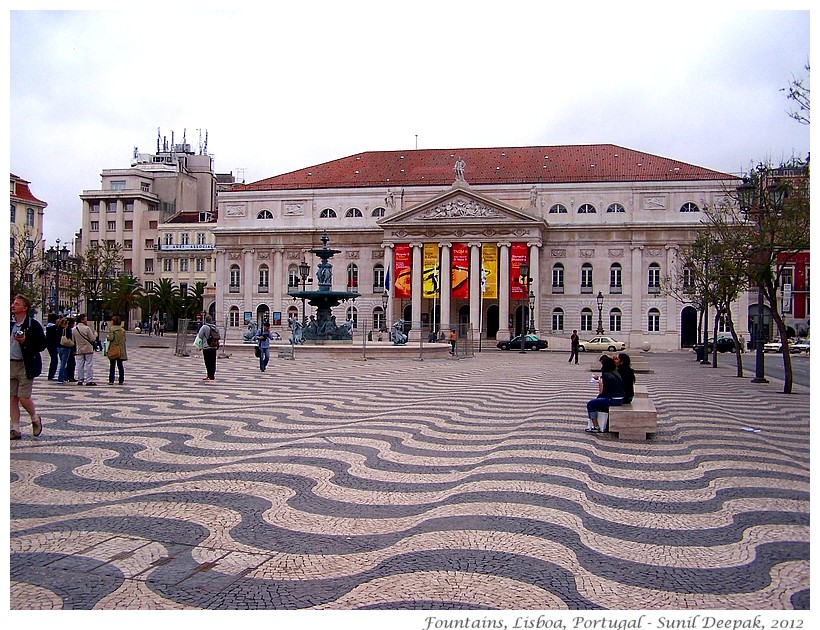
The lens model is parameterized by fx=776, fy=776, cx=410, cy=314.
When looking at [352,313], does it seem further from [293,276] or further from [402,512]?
[402,512]

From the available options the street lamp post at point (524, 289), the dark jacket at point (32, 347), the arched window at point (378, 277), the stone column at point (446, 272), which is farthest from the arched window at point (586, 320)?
the dark jacket at point (32, 347)

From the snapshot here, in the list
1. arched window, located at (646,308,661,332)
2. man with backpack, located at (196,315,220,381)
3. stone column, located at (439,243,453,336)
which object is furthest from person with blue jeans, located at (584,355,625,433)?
arched window, located at (646,308,661,332)

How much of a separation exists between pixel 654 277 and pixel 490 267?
45.9 feet

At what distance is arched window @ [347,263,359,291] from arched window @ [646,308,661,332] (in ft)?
85.6

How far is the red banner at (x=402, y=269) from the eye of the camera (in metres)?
67.9

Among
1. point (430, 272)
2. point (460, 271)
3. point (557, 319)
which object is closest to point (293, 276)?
point (430, 272)

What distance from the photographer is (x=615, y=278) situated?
6706 centimetres

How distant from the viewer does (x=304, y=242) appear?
2854 inches

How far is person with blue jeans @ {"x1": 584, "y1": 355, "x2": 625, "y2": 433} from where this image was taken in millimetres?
10820

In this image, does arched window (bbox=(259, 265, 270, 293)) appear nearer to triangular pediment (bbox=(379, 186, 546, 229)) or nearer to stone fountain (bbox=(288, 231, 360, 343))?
triangular pediment (bbox=(379, 186, 546, 229))

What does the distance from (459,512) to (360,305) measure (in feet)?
216

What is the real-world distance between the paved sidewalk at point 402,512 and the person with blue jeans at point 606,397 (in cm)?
49

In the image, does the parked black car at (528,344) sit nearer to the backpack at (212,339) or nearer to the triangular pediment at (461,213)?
the triangular pediment at (461,213)

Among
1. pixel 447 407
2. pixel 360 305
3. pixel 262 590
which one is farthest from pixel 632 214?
pixel 262 590
